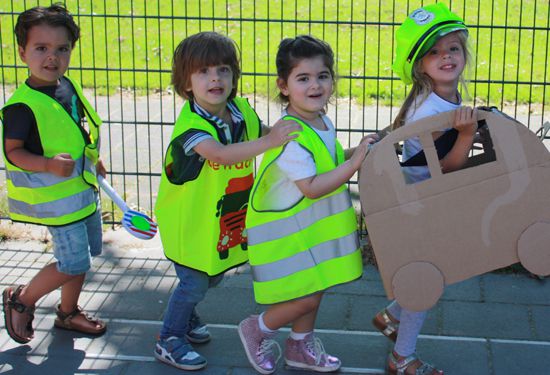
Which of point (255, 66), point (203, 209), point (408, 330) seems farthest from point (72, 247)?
point (255, 66)

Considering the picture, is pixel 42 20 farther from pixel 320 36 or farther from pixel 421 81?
pixel 320 36

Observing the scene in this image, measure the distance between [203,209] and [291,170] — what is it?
1.60 ft

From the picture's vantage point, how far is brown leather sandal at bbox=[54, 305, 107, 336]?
4.33m

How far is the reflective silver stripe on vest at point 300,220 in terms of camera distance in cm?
362

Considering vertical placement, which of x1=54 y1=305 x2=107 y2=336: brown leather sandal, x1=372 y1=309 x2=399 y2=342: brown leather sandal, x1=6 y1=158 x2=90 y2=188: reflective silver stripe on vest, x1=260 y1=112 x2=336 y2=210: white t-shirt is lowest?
x1=54 y1=305 x2=107 y2=336: brown leather sandal

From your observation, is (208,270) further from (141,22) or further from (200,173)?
(141,22)

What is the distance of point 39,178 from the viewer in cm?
404

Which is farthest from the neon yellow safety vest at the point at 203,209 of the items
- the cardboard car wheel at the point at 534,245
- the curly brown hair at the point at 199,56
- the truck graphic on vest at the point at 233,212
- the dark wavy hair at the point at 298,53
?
the cardboard car wheel at the point at 534,245

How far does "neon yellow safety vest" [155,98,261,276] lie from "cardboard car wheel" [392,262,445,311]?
76 cm

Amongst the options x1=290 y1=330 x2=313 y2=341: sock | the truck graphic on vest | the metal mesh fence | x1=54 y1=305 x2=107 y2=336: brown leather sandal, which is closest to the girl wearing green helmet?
x1=290 y1=330 x2=313 y2=341: sock

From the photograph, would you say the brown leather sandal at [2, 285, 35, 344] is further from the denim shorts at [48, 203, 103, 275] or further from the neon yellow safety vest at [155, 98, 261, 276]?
the neon yellow safety vest at [155, 98, 261, 276]

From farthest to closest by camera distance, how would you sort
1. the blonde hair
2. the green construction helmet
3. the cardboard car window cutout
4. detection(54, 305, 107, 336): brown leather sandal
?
detection(54, 305, 107, 336): brown leather sandal
the blonde hair
the green construction helmet
the cardboard car window cutout

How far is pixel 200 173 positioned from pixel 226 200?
0.17 m

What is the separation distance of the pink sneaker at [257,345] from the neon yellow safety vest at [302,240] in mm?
258
